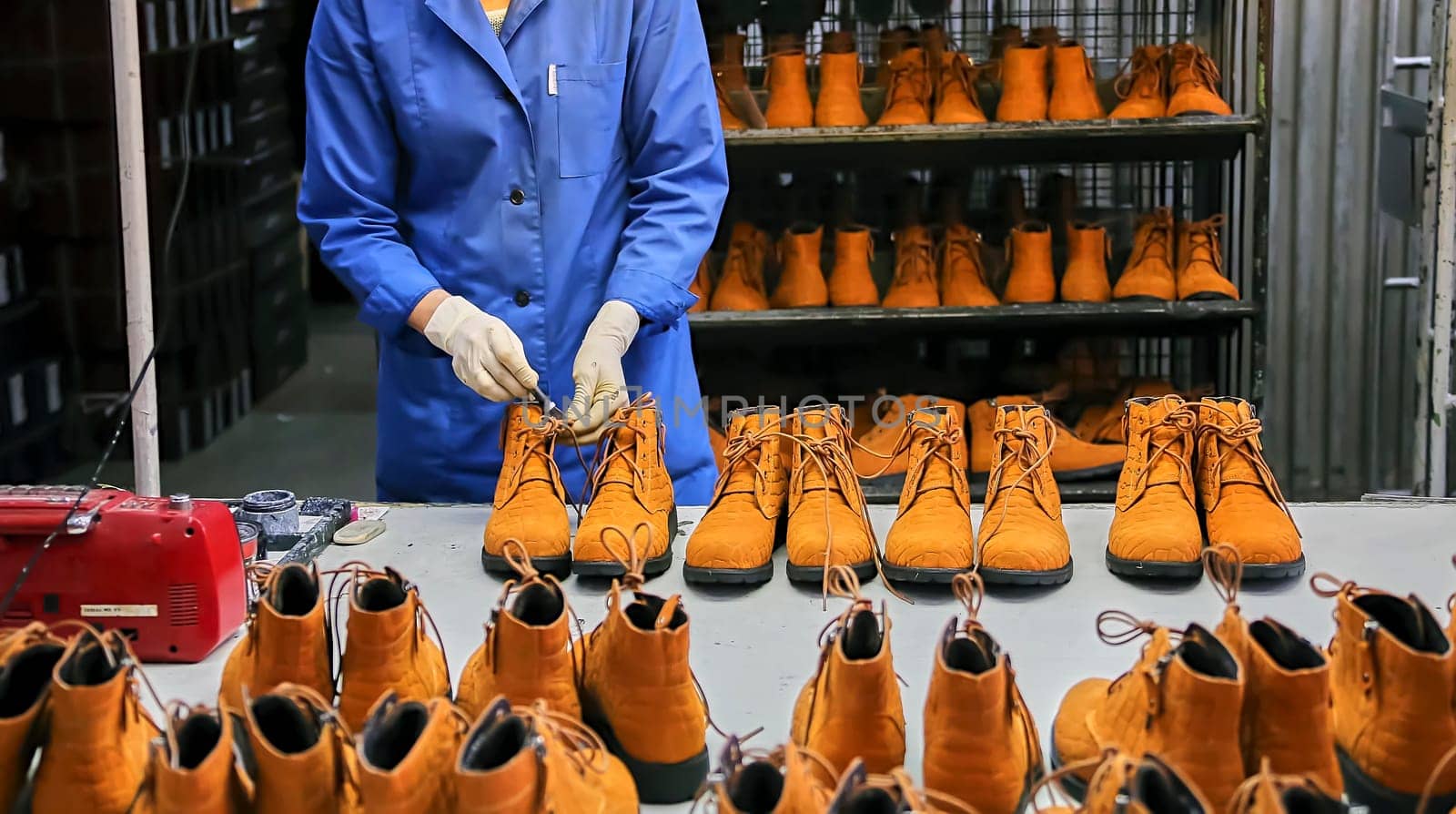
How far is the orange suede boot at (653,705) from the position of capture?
124 cm

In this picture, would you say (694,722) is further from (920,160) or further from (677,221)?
(920,160)

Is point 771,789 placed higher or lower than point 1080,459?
higher

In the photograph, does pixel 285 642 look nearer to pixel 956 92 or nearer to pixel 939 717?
pixel 939 717

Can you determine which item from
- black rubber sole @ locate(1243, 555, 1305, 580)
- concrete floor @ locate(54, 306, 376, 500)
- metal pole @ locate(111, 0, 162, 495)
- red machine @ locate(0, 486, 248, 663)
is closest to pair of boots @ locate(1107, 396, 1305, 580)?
black rubber sole @ locate(1243, 555, 1305, 580)

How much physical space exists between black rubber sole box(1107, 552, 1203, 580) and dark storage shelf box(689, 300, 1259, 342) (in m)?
1.96

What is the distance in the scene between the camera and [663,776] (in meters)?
1.26

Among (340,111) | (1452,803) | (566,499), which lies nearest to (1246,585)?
→ (1452,803)

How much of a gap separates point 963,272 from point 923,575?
2111 mm

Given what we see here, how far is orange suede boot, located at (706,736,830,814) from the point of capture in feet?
3.30

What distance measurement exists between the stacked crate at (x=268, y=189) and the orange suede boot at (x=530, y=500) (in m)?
3.80

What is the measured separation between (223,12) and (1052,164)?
294 centimetres

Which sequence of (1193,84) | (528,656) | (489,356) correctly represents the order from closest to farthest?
(528,656) < (489,356) < (1193,84)

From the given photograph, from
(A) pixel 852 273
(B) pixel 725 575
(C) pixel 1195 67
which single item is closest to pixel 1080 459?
(A) pixel 852 273

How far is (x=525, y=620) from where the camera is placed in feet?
4.25
